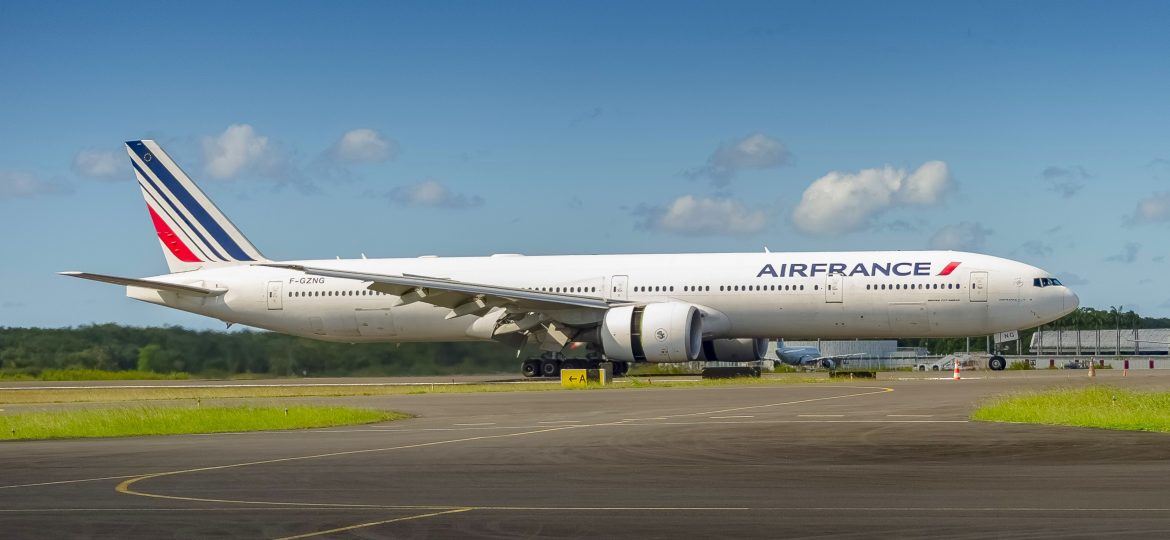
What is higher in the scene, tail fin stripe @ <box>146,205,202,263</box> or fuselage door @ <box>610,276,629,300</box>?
tail fin stripe @ <box>146,205,202,263</box>

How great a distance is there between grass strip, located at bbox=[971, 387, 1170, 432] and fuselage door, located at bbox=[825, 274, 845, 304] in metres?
15.9

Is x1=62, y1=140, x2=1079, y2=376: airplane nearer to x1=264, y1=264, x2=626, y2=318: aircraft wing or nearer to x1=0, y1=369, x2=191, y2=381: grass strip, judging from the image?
x1=264, y1=264, x2=626, y2=318: aircraft wing

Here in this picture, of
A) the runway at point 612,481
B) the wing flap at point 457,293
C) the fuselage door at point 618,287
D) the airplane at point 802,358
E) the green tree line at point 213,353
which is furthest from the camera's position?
the airplane at point 802,358

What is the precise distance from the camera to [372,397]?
121 ft

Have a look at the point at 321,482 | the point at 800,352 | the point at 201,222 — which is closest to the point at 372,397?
the point at 201,222

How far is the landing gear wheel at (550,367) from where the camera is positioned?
154ft

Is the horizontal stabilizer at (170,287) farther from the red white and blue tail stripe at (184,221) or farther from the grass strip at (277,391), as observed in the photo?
the grass strip at (277,391)

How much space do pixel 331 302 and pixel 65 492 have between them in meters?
36.4

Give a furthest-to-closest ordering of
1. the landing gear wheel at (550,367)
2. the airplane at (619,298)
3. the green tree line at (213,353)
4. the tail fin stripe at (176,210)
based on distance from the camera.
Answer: the tail fin stripe at (176,210) → the green tree line at (213,353) → the landing gear wheel at (550,367) → the airplane at (619,298)

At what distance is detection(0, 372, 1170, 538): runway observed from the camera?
35.0ft

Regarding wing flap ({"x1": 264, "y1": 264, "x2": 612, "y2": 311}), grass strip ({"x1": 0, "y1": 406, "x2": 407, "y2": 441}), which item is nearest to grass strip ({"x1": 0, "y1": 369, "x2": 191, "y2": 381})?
wing flap ({"x1": 264, "y1": 264, "x2": 612, "y2": 311})

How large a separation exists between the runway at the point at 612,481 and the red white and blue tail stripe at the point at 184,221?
2972 centimetres

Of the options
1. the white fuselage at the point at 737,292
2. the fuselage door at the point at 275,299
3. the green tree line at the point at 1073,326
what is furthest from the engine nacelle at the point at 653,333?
the green tree line at the point at 1073,326

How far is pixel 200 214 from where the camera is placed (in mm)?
52500
